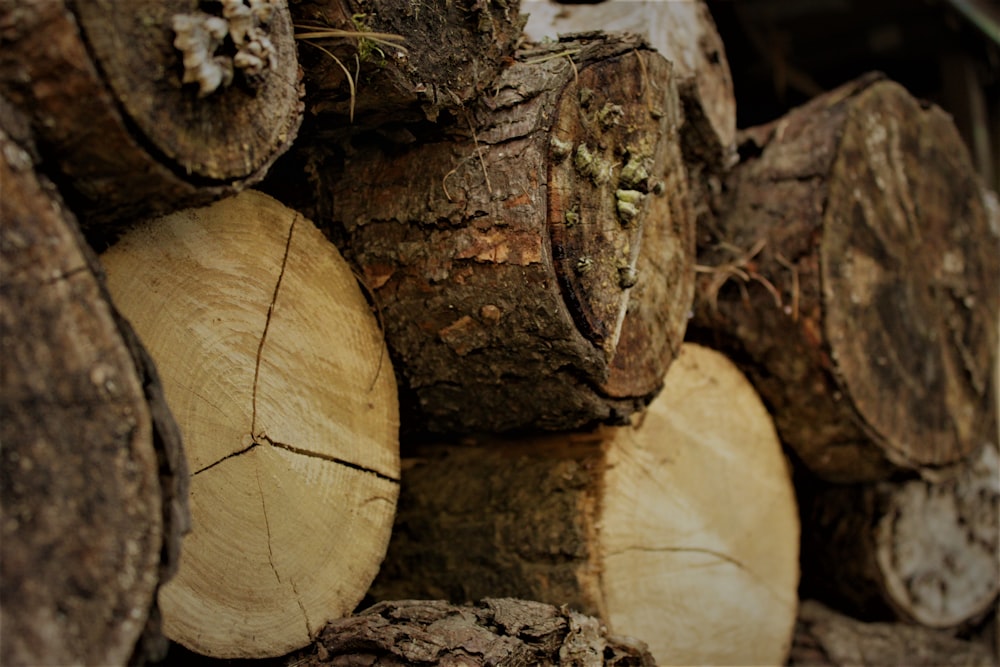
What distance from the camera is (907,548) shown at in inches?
105

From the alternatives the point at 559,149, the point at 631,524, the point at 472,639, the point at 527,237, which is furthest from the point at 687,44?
the point at 472,639

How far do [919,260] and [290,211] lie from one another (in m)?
1.78

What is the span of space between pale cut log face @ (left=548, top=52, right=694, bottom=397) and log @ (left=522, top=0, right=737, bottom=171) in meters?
0.32

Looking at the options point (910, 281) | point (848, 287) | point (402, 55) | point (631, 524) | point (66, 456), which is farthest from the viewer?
point (910, 281)

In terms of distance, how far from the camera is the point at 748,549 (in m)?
2.29

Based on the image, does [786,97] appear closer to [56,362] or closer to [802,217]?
[802,217]

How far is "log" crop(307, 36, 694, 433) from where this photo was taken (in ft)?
5.19

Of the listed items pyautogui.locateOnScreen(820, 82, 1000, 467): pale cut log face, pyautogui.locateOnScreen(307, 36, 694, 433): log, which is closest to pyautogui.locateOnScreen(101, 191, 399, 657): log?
pyautogui.locateOnScreen(307, 36, 694, 433): log

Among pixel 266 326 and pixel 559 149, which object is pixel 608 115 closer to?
pixel 559 149

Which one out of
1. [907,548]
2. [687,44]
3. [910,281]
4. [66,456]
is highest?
[687,44]

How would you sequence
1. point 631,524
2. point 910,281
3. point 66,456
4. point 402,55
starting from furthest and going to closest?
point 910,281 < point 631,524 < point 402,55 < point 66,456

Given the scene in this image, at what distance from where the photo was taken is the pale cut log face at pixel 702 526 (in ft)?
6.36

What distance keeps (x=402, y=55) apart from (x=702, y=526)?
49.2 inches

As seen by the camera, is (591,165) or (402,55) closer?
(402,55)
